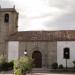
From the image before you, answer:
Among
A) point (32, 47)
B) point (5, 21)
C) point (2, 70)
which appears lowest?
point (2, 70)

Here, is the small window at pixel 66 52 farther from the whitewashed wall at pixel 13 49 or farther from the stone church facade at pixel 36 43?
the whitewashed wall at pixel 13 49

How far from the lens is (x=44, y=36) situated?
138 ft

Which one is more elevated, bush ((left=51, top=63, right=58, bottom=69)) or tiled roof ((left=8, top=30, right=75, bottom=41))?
tiled roof ((left=8, top=30, right=75, bottom=41))

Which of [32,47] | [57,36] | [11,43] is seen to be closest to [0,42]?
[11,43]

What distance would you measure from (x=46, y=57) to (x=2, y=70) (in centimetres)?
763

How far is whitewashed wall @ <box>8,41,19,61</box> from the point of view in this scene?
136ft

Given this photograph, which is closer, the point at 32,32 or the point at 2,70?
the point at 2,70

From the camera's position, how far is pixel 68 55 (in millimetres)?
40719

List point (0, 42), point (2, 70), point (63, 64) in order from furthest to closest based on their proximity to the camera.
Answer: point (0, 42) → point (63, 64) → point (2, 70)

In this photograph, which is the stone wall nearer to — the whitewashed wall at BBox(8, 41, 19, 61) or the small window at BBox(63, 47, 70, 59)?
the whitewashed wall at BBox(8, 41, 19, 61)

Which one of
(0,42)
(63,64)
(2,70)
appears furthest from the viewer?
(0,42)

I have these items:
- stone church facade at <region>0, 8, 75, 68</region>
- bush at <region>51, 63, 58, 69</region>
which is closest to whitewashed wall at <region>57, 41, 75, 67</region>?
stone church facade at <region>0, 8, 75, 68</region>

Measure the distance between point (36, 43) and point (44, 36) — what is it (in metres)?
1.81

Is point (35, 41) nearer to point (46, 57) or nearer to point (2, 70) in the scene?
point (46, 57)
